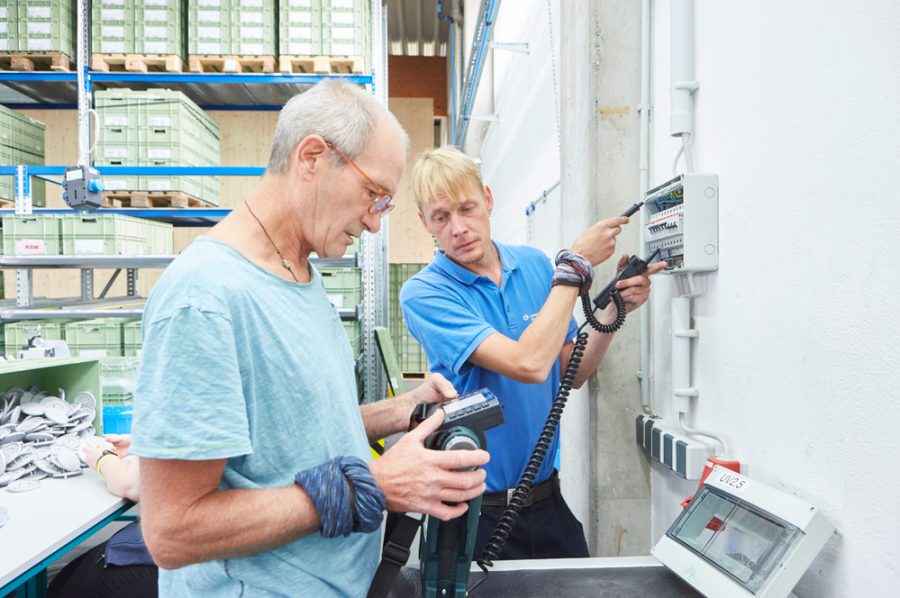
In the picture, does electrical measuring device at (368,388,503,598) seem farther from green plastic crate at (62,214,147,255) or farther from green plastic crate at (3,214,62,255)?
green plastic crate at (3,214,62,255)

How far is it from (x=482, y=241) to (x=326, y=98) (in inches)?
33.3

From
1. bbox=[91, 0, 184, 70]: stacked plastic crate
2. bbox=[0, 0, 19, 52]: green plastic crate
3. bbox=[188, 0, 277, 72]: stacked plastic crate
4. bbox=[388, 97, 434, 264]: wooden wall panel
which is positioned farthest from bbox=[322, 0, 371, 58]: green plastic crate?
bbox=[388, 97, 434, 264]: wooden wall panel

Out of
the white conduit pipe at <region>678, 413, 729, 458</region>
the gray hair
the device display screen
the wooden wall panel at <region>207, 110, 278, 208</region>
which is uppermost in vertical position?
the wooden wall panel at <region>207, 110, 278, 208</region>

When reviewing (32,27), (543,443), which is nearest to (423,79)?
(32,27)

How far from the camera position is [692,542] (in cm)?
132

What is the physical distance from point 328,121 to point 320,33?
5004 mm

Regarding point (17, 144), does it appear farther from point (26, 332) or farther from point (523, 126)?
point (523, 126)

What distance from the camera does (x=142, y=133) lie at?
17.9 ft

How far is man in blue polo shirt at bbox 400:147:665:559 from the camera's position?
169 centimetres

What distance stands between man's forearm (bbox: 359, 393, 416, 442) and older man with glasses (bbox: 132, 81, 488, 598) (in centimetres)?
26

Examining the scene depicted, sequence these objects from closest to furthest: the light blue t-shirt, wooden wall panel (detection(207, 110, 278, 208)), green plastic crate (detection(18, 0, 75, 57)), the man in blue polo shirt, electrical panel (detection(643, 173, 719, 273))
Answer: the light blue t-shirt
electrical panel (detection(643, 173, 719, 273))
the man in blue polo shirt
green plastic crate (detection(18, 0, 75, 57))
wooden wall panel (detection(207, 110, 278, 208))

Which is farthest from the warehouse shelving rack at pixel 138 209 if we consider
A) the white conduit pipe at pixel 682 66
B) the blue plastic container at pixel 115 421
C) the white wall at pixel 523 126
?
the white conduit pipe at pixel 682 66

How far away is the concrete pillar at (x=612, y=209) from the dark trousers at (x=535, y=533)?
311mm

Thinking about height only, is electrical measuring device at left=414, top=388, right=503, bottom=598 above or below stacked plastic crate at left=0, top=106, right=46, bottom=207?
below
